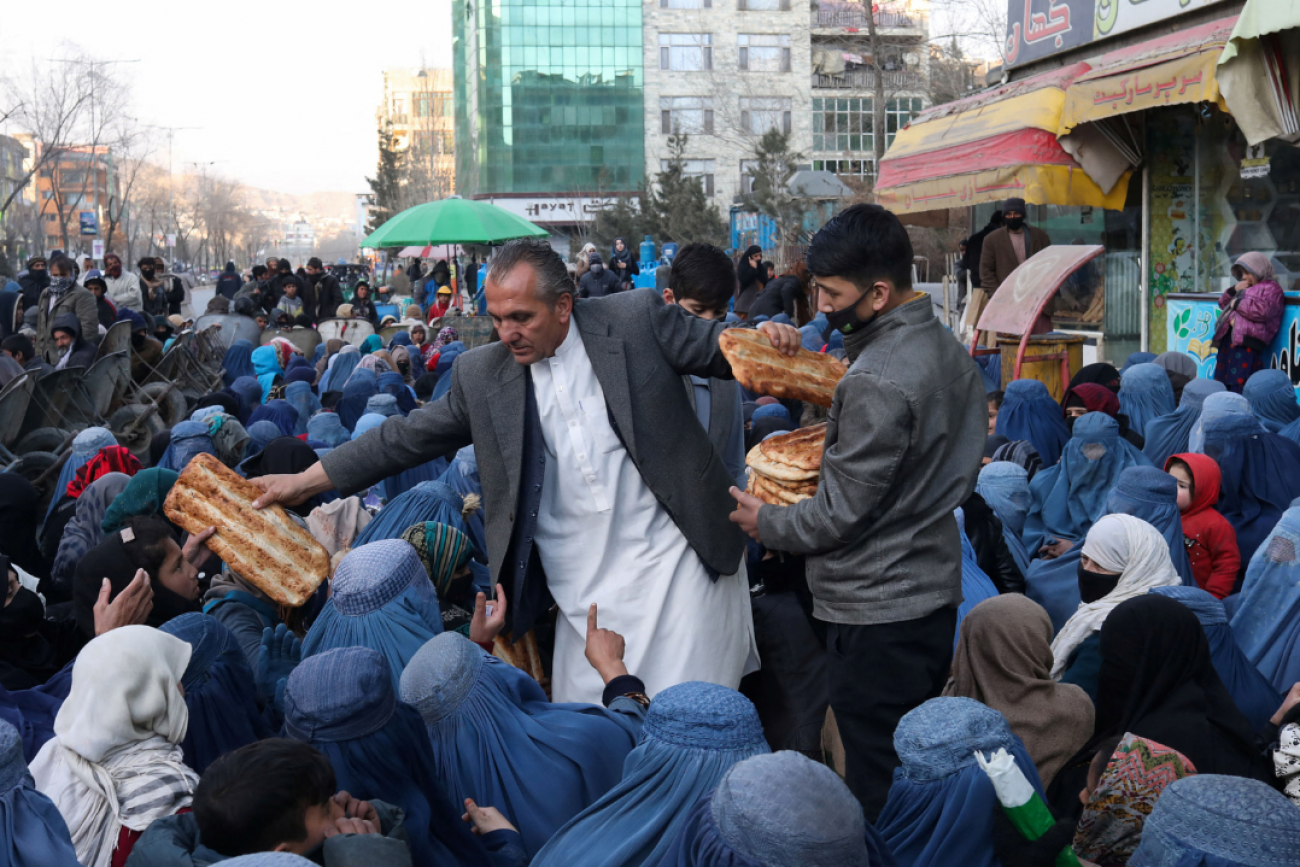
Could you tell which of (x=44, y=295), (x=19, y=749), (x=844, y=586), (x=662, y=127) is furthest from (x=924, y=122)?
(x=662, y=127)

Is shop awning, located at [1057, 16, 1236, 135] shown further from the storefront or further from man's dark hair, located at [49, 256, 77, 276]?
man's dark hair, located at [49, 256, 77, 276]

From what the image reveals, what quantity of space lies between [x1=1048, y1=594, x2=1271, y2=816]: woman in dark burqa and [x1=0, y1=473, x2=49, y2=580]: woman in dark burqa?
4.17m

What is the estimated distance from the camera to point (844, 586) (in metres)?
2.57

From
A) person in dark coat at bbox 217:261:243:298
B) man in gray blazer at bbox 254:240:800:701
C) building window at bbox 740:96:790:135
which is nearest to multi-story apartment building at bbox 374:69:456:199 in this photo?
building window at bbox 740:96:790:135

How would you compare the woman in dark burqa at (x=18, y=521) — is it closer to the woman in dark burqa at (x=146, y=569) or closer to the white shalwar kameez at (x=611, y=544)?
the woman in dark burqa at (x=146, y=569)

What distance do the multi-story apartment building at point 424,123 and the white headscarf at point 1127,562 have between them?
234 ft

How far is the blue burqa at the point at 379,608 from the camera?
2959 mm

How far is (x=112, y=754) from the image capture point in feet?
7.75

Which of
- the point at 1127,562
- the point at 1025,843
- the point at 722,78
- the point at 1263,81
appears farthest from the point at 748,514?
the point at 722,78

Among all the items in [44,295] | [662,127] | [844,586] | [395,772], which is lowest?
[395,772]

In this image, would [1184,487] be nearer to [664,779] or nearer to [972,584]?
[972,584]

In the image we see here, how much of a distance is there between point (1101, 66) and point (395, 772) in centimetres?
956

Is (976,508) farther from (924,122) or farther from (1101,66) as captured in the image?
(924,122)

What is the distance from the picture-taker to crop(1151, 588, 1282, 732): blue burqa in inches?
132
